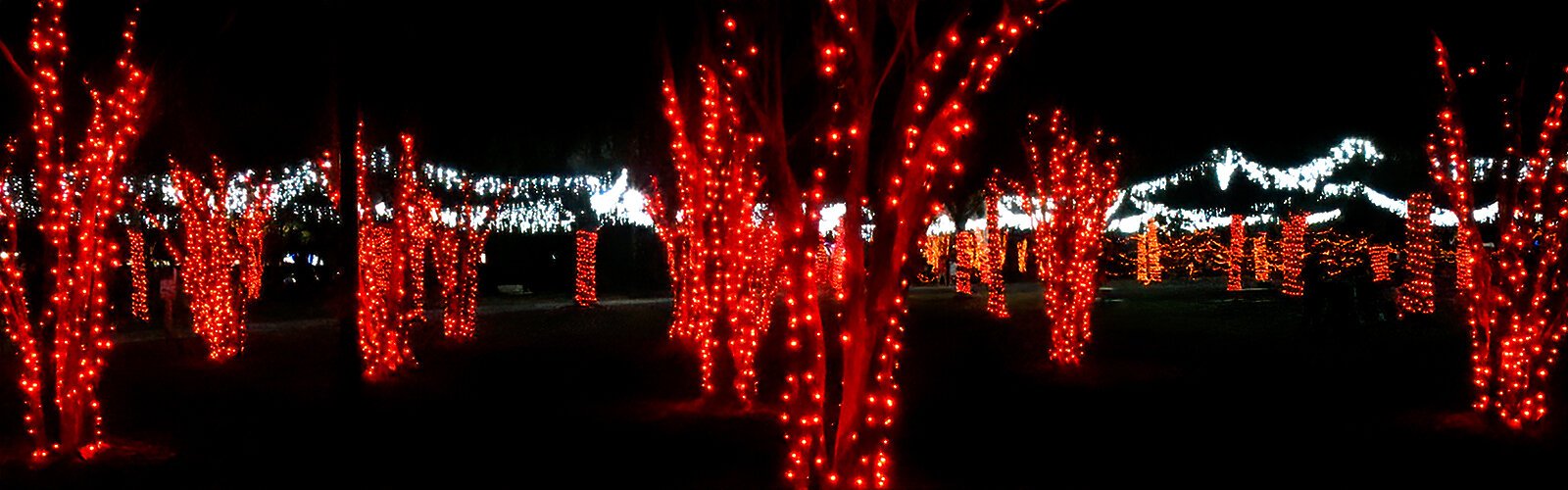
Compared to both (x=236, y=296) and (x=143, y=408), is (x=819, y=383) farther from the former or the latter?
(x=236, y=296)

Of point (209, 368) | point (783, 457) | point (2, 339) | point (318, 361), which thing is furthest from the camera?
point (2, 339)

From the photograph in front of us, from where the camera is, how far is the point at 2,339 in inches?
722

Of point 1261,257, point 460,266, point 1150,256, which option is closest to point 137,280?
point 460,266

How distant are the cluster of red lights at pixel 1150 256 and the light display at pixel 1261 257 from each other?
3.40m

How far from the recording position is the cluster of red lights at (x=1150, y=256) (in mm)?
40438

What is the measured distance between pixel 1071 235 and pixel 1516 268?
4840 millimetres

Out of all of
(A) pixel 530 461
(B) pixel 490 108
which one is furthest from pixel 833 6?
(B) pixel 490 108

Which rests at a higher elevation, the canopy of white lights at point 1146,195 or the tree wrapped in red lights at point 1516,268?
the canopy of white lights at point 1146,195

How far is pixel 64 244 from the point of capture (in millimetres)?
7414

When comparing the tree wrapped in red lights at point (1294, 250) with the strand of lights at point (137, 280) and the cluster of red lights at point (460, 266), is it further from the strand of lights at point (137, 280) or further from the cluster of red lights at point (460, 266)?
the strand of lights at point (137, 280)

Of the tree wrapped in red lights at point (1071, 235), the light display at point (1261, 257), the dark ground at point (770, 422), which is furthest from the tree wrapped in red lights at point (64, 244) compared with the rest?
the light display at point (1261, 257)

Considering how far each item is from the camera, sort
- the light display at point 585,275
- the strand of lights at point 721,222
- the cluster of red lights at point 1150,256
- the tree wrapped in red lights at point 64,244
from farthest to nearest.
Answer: the cluster of red lights at point 1150,256 < the light display at point 585,275 < the strand of lights at point 721,222 < the tree wrapped in red lights at point 64,244

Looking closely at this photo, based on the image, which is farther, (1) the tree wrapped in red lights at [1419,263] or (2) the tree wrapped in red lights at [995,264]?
(2) the tree wrapped in red lights at [995,264]

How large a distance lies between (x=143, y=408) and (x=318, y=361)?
4412 millimetres
